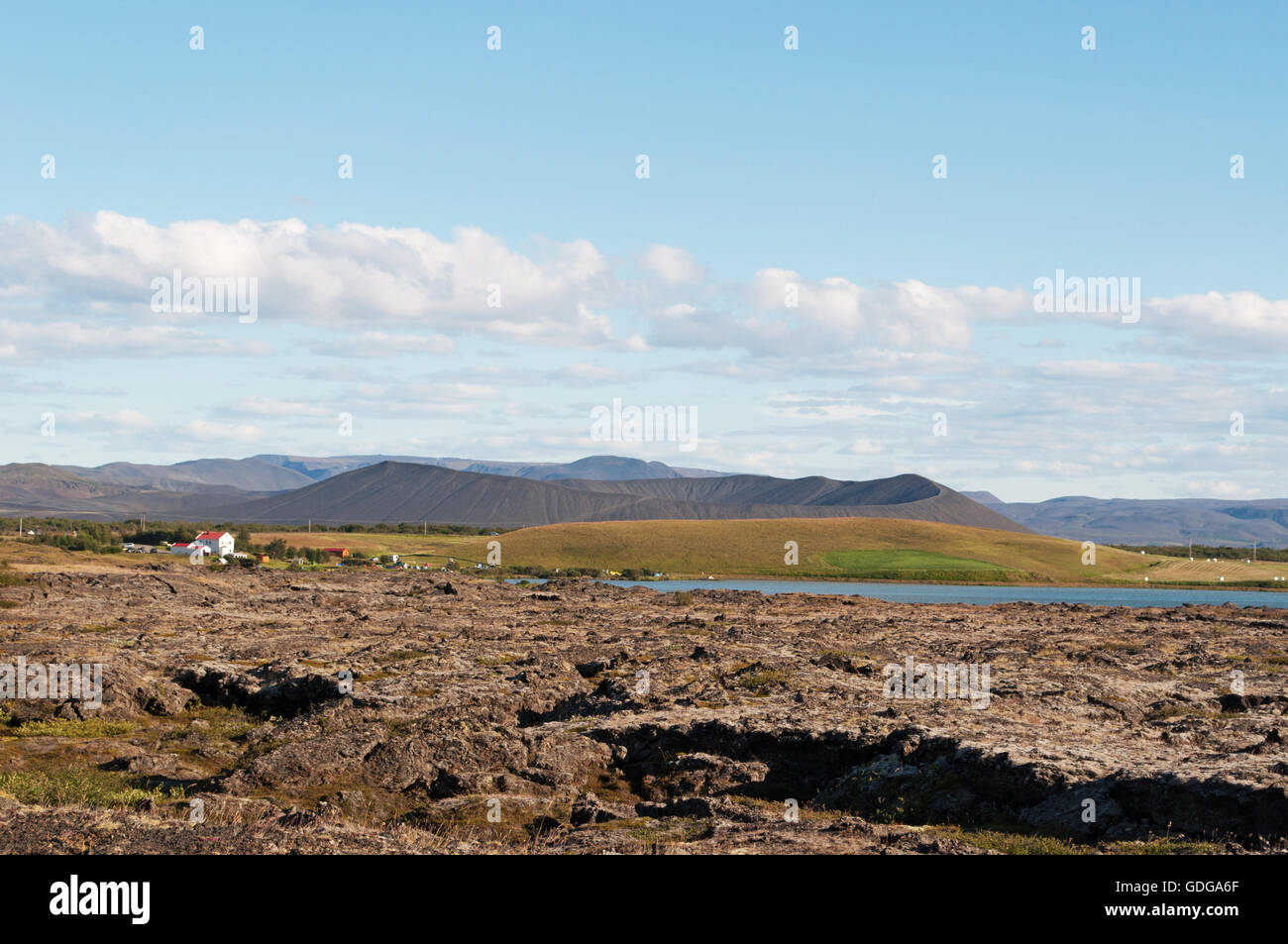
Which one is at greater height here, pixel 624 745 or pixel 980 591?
pixel 624 745

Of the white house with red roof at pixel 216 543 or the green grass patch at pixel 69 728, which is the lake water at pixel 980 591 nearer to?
the white house with red roof at pixel 216 543

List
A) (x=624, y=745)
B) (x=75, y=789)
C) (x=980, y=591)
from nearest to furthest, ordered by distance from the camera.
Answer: (x=75, y=789) → (x=624, y=745) → (x=980, y=591)

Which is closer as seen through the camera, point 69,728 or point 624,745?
point 624,745

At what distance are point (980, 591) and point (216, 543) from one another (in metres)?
123

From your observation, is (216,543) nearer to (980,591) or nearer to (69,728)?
(980,591)

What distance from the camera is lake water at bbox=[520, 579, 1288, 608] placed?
5679 inches

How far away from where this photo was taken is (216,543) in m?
171

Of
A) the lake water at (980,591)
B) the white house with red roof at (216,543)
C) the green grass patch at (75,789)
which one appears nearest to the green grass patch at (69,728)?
the green grass patch at (75,789)

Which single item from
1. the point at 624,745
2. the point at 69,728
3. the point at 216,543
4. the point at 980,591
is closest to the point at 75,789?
the point at 69,728

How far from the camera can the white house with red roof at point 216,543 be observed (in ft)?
547

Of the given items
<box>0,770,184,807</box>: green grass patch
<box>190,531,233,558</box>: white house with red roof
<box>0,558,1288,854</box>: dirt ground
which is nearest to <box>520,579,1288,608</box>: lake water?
<box>190,531,233,558</box>: white house with red roof

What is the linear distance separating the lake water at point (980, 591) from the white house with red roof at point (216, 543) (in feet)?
202

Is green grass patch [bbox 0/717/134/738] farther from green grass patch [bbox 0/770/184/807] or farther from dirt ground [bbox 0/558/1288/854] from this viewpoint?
green grass patch [bbox 0/770/184/807]

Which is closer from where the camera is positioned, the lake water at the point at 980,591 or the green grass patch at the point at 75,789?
the green grass patch at the point at 75,789
